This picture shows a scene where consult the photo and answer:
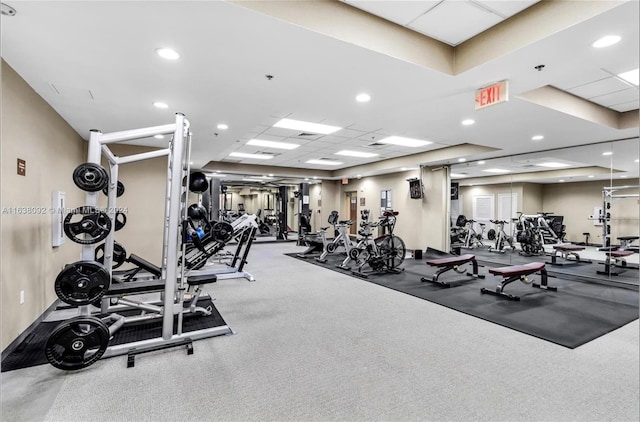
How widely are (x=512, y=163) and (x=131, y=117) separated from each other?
7456mm

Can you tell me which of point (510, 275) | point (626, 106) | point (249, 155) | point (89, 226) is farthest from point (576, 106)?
point (249, 155)

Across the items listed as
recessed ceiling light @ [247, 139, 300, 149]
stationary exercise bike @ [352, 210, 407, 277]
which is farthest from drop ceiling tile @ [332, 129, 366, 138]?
stationary exercise bike @ [352, 210, 407, 277]

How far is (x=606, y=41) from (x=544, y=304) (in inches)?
125

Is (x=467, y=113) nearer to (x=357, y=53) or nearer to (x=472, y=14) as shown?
(x=472, y=14)

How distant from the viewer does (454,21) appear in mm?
2562

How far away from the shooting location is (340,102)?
12.8ft

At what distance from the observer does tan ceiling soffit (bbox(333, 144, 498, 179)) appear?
661 cm

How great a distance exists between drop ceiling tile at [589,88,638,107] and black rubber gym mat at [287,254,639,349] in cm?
268

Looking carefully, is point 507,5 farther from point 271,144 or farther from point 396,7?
point 271,144

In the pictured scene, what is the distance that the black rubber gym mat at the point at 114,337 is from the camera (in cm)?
253

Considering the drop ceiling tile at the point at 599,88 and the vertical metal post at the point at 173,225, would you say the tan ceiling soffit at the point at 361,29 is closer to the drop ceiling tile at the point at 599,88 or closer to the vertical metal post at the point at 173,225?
the vertical metal post at the point at 173,225

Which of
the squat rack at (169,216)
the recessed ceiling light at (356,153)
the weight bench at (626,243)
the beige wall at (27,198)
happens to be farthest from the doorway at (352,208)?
the squat rack at (169,216)

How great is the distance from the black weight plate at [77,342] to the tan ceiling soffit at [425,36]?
2.62 m

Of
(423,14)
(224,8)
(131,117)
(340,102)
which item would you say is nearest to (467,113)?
(340,102)
